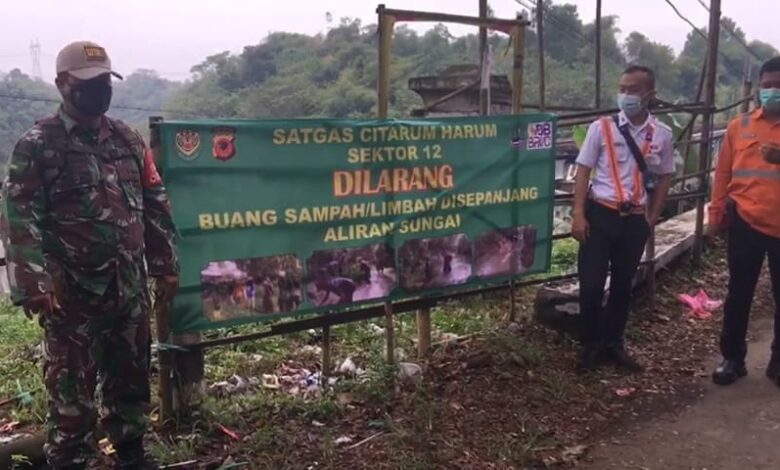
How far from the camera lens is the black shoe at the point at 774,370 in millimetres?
4121

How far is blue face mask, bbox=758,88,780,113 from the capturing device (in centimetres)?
377

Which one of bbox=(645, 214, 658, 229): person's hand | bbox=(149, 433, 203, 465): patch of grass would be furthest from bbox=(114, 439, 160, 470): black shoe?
bbox=(645, 214, 658, 229): person's hand

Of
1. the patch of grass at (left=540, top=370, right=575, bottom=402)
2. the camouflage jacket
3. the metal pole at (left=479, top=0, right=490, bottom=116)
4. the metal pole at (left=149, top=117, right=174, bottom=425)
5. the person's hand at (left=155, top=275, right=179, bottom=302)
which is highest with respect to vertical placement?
the metal pole at (left=479, top=0, right=490, bottom=116)

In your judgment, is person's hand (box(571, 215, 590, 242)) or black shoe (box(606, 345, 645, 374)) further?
black shoe (box(606, 345, 645, 374))

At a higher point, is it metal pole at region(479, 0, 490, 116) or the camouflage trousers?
metal pole at region(479, 0, 490, 116)

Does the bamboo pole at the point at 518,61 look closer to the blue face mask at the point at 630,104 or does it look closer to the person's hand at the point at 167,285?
the blue face mask at the point at 630,104

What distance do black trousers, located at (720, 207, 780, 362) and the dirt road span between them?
0.24 m

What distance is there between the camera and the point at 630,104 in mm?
4035

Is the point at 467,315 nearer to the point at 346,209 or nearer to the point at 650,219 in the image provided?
the point at 650,219

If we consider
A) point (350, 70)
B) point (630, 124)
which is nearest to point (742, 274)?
point (630, 124)

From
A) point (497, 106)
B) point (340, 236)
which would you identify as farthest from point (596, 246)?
point (497, 106)

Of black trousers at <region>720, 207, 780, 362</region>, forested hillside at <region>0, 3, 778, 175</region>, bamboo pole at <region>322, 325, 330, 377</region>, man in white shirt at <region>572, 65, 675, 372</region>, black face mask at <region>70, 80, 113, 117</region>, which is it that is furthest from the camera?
forested hillside at <region>0, 3, 778, 175</region>

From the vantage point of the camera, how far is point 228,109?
3384 centimetres

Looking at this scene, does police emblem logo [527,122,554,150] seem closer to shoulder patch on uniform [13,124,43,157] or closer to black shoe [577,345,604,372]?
black shoe [577,345,604,372]
